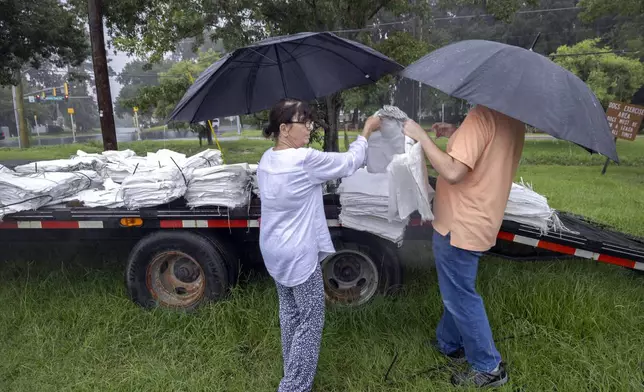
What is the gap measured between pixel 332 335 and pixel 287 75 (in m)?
2.03

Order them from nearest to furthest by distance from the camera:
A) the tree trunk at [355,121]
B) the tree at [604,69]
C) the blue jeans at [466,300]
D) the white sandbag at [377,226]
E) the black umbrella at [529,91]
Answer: the black umbrella at [529,91], the blue jeans at [466,300], the white sandbag at [377,226], the tree trunk at [355,121], the tree at [604,69]

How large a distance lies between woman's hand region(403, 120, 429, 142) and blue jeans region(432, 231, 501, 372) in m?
0.59

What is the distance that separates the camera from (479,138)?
7.36ft

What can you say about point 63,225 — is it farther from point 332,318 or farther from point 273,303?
point 332,318

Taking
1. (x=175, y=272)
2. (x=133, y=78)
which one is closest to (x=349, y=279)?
(x=175, y=272)

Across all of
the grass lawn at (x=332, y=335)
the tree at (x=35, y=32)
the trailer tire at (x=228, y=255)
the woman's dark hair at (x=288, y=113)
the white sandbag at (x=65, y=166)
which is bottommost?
the grass lawn at (x=332, y=335)

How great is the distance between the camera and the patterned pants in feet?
7.64

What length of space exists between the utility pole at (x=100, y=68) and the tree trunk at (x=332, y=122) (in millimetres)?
3614

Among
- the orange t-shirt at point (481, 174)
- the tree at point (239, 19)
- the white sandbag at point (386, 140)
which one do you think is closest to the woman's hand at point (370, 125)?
the white sandbag at point (386, 140)

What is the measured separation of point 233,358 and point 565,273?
2.84 m

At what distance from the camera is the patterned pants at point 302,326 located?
7.64 ft

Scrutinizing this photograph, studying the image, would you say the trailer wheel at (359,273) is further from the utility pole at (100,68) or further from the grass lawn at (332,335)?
the utility pole at (100,68)

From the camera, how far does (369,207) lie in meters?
3.09

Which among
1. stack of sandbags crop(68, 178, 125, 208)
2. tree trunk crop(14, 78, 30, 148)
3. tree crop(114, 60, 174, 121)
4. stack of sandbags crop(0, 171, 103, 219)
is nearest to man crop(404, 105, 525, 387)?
stack of sandbags crop(68, 178, 125, 208)
